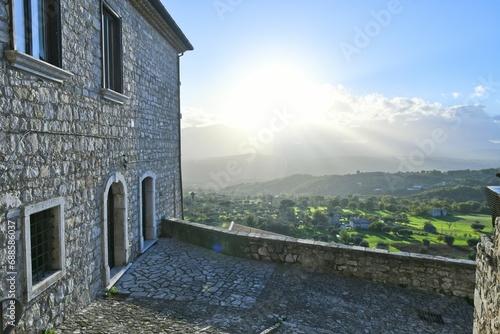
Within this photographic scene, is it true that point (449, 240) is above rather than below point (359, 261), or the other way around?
below

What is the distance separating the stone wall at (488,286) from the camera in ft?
8.82

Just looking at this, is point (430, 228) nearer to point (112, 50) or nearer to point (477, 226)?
point (477, 226)

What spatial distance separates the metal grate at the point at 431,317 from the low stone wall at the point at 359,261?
95cm

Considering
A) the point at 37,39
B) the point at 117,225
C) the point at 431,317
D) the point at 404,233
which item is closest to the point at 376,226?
the point at 404,233

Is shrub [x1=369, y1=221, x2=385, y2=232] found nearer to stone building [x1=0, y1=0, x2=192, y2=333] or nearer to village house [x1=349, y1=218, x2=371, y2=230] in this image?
village house [x1=349, y1=218, x2=371, y2=230]

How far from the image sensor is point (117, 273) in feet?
22.5

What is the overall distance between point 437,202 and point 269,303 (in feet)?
168

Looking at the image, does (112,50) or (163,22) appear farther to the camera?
(163,22)

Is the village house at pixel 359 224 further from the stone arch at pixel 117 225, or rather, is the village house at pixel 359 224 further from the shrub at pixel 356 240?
the stone arch at pixel 117 225

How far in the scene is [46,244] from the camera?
181 inches

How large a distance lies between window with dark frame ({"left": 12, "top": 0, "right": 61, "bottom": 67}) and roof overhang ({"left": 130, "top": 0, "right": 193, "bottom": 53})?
3.64 meters

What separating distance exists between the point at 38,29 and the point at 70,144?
175cm

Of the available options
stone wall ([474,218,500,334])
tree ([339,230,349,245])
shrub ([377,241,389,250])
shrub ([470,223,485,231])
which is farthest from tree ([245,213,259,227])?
shrub ([470,223,485,231])

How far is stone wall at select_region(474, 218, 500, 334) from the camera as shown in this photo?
2.69 m
